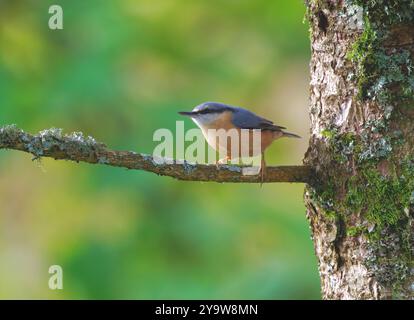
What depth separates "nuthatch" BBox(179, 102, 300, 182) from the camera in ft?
10.9

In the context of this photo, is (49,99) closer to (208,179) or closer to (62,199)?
(62,199)

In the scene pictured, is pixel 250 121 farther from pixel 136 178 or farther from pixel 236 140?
pixel 136 178

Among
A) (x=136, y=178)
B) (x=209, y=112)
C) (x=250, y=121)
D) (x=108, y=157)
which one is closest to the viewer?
(x=108, y=157)

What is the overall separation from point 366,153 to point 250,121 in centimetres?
97

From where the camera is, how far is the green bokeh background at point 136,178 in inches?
222

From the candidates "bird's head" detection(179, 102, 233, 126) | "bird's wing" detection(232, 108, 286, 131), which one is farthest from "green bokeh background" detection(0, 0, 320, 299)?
"bird's wing" detection(232, 108, 286, 131)

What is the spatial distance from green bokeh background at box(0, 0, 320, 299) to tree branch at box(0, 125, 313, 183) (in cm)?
271

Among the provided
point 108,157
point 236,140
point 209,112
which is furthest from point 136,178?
point 108,157

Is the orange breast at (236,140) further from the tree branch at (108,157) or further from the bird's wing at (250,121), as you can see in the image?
the tree branch at (108,157)

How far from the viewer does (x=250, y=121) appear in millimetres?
3461

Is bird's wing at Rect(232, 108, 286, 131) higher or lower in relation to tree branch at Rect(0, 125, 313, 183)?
higher

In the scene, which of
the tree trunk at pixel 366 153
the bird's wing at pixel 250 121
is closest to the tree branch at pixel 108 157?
the tree trunk at pixel 366 153

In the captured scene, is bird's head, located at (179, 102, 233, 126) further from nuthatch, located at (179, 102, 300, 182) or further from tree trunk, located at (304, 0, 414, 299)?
tree trunk, located at (304, 0, 414, 299)

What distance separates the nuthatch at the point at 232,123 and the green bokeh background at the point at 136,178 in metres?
1.78
